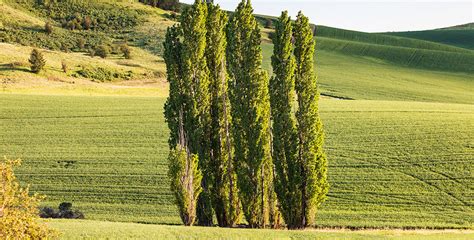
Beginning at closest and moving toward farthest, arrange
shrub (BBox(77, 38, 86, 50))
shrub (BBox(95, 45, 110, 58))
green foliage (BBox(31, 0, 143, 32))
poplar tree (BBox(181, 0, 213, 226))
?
poplar tree (BBox(181, 0, 213, 226)), shrub (BBox(95, 45, 110, 58)), shrub (BBox(77, 38, 86, 50)), green foliage (BBox(31, 0, 143, 32))

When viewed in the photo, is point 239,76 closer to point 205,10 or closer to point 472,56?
point 205,10

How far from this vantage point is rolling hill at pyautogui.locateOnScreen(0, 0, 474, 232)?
34.7 m

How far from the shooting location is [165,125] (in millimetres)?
50000

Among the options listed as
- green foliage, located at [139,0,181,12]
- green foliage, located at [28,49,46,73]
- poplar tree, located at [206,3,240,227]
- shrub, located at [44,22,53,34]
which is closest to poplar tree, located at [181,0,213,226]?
poplar tree, located at [206,3,240,227]

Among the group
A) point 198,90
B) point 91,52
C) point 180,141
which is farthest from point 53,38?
point 180,141

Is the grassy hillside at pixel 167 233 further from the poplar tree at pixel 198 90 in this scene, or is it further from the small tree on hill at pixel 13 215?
the poplar tree at pixel 198 90

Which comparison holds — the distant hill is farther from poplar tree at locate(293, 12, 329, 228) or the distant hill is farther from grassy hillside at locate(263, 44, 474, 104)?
poplar tree at locate(293, 12, 329, 228)

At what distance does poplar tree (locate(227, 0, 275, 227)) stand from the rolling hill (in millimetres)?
4496

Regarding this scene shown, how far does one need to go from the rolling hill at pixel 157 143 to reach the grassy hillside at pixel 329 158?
0.08m

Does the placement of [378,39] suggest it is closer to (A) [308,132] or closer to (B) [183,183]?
(A) [308,132]

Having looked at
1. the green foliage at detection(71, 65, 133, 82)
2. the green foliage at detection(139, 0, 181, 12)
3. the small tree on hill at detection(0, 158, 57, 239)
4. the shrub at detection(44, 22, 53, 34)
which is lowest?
the green foliage at detection(71, 65, 133, 82)

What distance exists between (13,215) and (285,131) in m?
17.7

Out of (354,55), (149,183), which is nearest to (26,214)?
(149,183)

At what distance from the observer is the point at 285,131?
3108 cm
